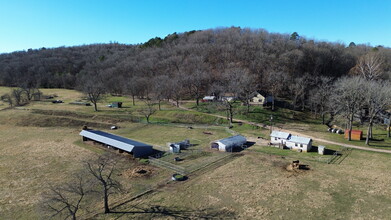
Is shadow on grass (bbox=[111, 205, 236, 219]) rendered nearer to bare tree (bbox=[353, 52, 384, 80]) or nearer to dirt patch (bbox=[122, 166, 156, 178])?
dirt patch (bbox=[122, 166, 156, 178])

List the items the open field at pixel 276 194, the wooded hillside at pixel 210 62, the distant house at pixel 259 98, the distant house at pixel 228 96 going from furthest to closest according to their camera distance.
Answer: the wooded hillside at pixel 210 62
the distant house at pixel 259 98
the distant house at pixel 228 96
the open field at pixel 276 194

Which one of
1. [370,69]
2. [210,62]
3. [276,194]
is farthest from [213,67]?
[276,194]

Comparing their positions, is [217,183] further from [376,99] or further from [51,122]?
[51,122]

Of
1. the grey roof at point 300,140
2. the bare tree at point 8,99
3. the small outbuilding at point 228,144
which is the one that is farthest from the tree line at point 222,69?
the grey roof at point 300,140

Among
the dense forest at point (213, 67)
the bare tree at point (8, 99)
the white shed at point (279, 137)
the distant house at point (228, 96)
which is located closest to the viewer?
the white shed at point (279, 137)

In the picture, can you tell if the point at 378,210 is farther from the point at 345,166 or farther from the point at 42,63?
the point at 42,63

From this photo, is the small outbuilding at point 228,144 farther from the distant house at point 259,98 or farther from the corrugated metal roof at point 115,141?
the distant house at point 259,98

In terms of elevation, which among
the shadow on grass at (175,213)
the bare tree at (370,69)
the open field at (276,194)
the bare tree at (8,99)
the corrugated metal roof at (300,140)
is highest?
the bare tree at (370,69)

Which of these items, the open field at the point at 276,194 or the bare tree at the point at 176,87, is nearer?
the open field at the point at 276,194
